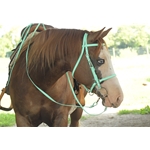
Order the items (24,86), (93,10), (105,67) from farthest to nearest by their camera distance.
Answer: (93,10)
(24,86)
(105,67)

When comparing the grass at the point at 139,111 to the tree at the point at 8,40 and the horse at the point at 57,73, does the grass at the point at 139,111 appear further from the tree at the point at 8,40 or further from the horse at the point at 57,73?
the tree at the point at 8,40

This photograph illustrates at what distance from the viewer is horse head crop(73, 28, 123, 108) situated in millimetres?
1212

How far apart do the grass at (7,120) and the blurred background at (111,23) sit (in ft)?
0.76

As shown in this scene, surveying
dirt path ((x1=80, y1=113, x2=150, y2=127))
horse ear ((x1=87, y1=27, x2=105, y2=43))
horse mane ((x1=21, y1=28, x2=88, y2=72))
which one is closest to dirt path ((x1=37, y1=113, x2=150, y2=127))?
dirt path ((x1=80, y1=113, x2=150, y2=127))

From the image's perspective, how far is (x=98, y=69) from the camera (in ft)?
4.01

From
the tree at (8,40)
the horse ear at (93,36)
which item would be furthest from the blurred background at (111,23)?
the horse ear at (93,36)

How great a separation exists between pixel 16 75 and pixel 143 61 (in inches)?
42.9

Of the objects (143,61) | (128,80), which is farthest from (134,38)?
(128,80)

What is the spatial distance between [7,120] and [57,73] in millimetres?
975

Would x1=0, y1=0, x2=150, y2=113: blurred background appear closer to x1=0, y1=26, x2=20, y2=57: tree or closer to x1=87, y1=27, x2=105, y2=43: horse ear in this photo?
x1=0, y1=26, x2=20, y2=57: tree

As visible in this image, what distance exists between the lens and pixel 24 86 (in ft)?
4.75

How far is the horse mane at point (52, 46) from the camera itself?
4.12 feet

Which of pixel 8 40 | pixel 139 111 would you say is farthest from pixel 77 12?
pixel 139 111
